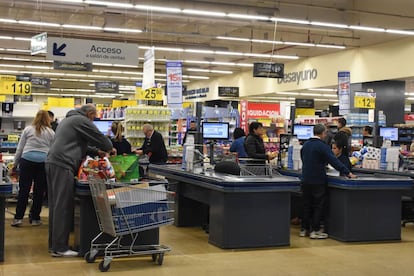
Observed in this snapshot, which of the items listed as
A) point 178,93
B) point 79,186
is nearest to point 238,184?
point 79,186

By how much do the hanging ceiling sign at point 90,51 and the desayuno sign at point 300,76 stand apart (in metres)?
10.8

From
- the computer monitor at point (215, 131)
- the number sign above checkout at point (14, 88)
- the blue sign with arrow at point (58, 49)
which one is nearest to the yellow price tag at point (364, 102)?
the computer monitor at point (215, 131)

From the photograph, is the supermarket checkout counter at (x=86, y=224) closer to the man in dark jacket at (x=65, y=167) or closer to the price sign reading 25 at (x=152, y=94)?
the man in dark jacket at (x=65, y=167)

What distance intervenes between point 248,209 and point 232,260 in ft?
2.48

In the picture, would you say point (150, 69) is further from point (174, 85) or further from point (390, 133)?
point (390, 133)

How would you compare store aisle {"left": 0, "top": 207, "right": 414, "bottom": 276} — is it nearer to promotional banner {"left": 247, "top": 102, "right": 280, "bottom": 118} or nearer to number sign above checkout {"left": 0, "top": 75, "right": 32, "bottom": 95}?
promotional banner {"left": 247, "top": 102, "right": 280, "bottom": 118}

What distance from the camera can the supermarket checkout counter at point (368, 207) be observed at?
7.18 metres

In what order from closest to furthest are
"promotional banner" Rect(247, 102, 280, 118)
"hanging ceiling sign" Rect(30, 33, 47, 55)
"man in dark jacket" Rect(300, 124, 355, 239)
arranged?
"man in dark jacket" Rect(300, 124, 355, 239)
"hanging ceiling sign" Rect(30, 33, 47, 55)
"promotional banner" Rect(247, 102, 280, 118)

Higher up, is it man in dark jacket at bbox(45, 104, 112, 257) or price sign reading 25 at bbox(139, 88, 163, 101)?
price sign reading 25 at bbox(139, 88, 163, 101)

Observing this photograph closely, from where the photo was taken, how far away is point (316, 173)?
7.46m

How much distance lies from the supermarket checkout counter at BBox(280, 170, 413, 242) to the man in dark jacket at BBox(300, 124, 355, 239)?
14cm

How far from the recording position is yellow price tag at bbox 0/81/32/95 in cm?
2261

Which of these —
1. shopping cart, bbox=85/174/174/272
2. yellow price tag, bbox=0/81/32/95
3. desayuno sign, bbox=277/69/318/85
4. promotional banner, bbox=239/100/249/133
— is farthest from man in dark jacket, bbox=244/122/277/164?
yellow price tag, bbox=0/81/32/95

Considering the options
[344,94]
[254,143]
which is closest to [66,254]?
[254,143]
